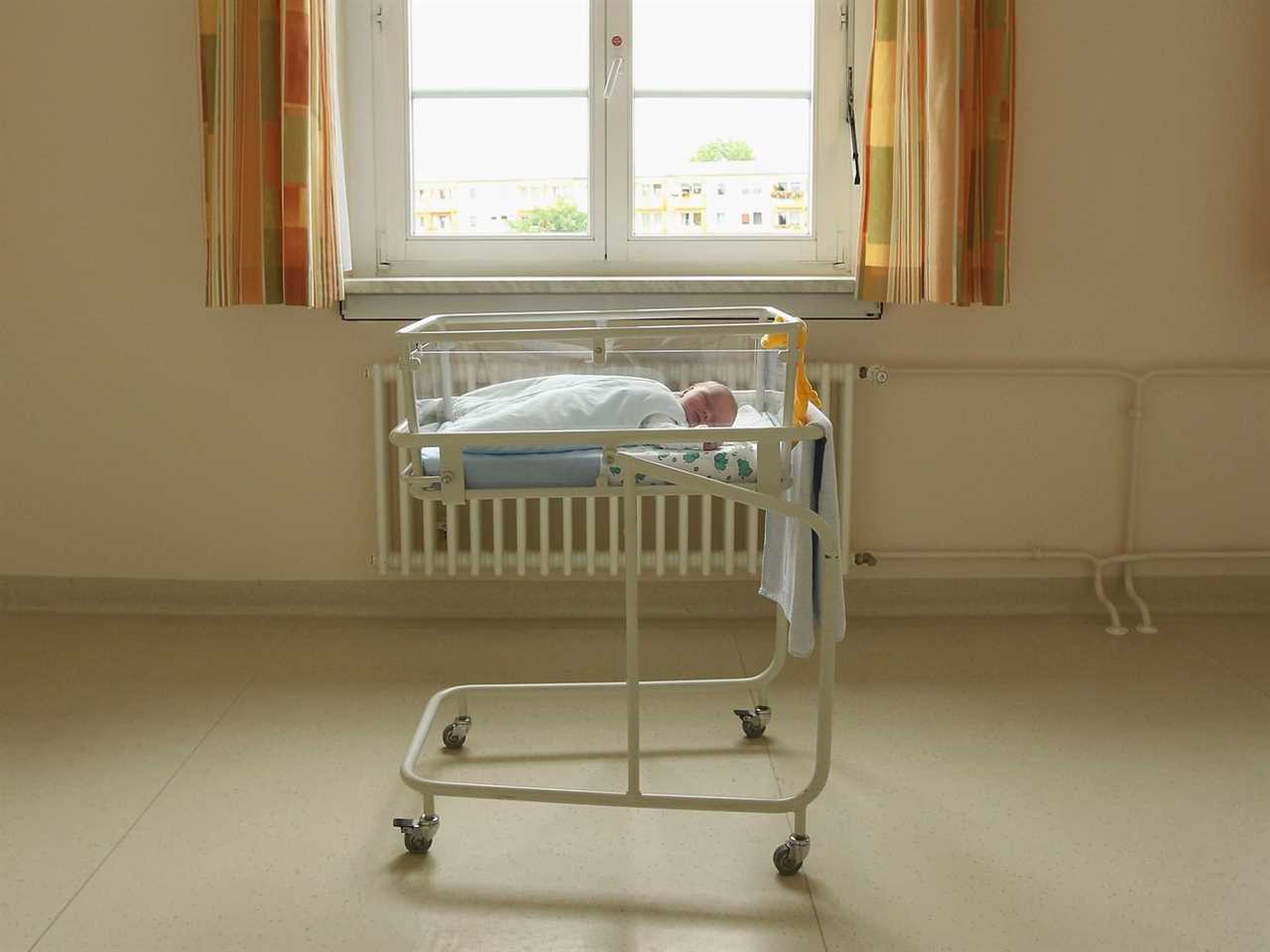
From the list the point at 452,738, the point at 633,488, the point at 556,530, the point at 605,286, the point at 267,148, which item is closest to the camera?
the point at 633,488

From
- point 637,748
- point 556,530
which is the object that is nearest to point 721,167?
point 556,530

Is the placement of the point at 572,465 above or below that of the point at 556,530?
above

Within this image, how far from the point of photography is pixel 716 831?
2121mm

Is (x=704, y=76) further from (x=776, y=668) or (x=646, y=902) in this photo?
(x=646, y=902)

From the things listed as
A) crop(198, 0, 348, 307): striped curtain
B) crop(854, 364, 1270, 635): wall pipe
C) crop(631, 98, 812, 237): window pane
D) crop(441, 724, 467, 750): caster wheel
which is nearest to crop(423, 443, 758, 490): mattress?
crop(441, 724, 467, 750): caster wheel

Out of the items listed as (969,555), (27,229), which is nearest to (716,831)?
(969,555)

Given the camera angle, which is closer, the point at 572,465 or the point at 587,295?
the point at 572,465

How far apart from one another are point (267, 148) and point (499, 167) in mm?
586

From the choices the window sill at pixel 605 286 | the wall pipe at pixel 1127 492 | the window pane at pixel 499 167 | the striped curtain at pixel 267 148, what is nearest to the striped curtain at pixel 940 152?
the window sill at pixel 605 286

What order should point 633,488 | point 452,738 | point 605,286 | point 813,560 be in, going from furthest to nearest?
point 605,286
point 452,738
point 813,560
point 633,488

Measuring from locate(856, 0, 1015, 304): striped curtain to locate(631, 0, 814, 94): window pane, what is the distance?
0.85 ft

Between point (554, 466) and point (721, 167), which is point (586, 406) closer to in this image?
point (554, 466)

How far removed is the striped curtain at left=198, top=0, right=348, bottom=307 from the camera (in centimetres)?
282

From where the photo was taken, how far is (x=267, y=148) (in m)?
2.86
